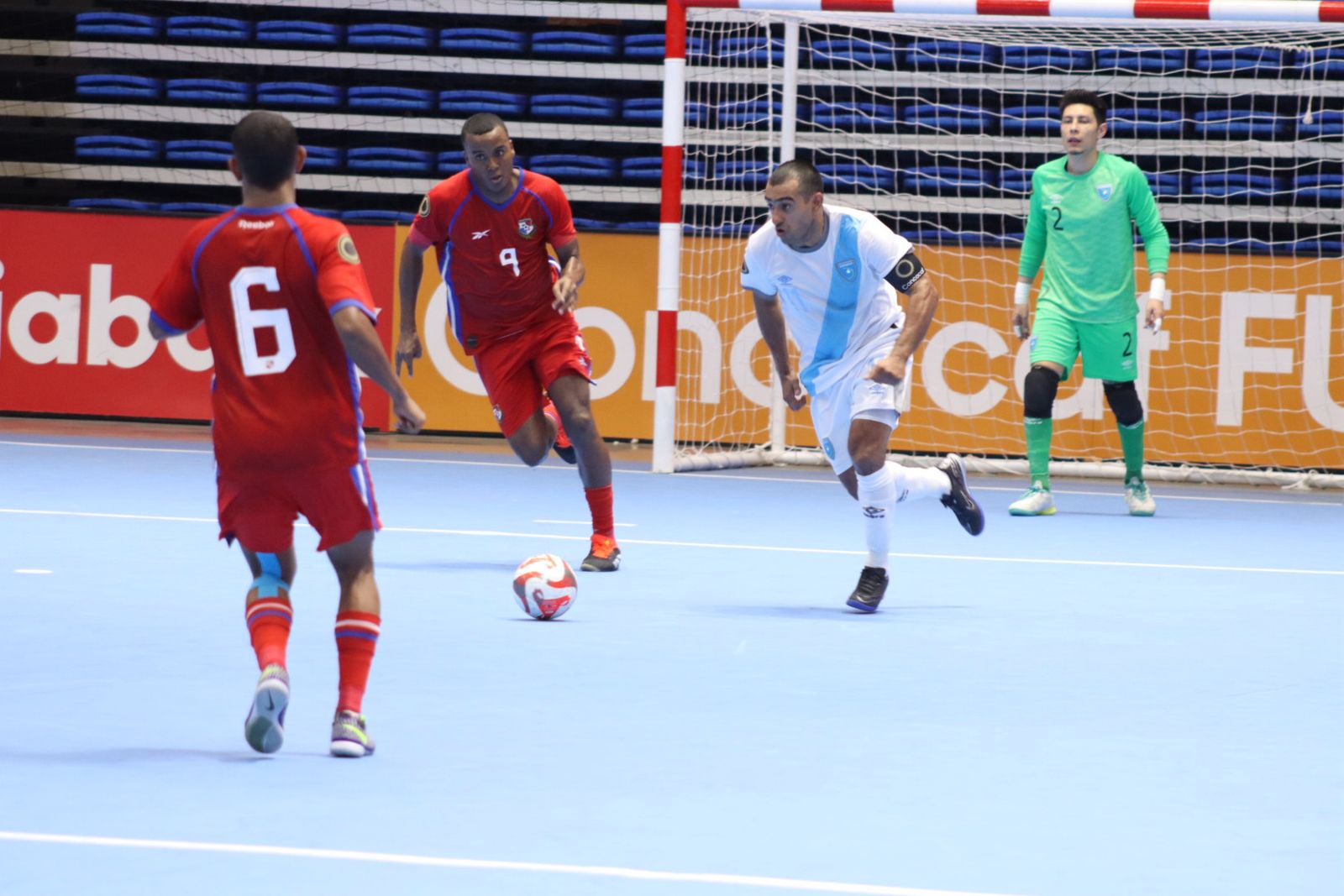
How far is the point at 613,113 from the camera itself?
1579cm

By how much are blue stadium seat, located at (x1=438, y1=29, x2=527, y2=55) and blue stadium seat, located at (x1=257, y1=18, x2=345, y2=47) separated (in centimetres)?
95

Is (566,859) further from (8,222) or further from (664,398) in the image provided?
(8,222)

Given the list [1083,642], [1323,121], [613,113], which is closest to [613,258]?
[613,113]

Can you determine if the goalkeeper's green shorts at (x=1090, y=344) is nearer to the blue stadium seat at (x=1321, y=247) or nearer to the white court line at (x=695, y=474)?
the white court line at (x=695, y=474)

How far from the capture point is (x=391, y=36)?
15.9 m

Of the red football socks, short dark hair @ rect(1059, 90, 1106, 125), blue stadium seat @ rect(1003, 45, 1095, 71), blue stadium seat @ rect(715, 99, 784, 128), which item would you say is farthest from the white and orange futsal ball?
blue stadium seat @ rect(1003, 45, 1095, 71)

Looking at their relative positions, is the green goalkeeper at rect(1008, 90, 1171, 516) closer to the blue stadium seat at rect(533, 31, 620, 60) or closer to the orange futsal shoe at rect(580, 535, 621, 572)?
the orange futsal shoe at rect(580, 535, 621, 572)

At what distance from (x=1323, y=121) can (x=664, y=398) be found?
235 inches

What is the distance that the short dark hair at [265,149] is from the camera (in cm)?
412

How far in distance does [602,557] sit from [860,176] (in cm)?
810

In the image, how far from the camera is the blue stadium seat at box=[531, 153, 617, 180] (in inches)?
607

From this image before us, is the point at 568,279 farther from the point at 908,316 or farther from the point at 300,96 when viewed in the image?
the point at 300,96

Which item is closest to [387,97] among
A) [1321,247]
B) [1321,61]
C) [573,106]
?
[573,106]

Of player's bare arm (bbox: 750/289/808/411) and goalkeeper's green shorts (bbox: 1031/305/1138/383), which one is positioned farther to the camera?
goalkeeper's green shorts (bbox: 1031/305/1138/383)
